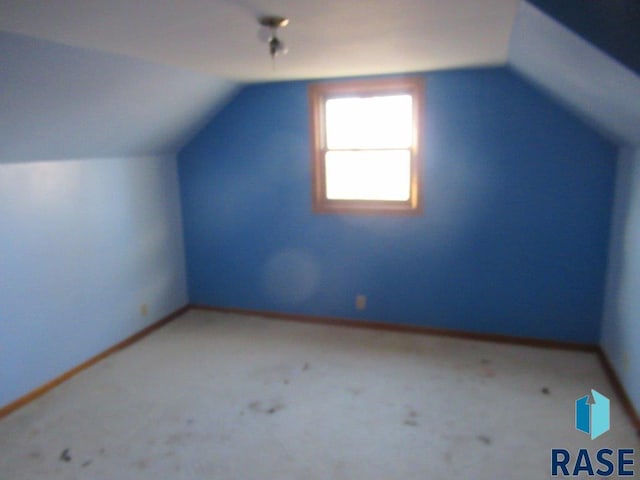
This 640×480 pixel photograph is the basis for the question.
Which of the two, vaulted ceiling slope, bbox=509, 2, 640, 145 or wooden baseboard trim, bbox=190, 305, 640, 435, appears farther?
wooden baseboard trim, bbox=190, 305, 640, 435

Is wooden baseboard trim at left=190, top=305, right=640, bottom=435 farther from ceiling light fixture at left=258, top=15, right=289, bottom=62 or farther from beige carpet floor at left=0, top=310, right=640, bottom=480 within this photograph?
ceiling light fixture at left=258, top=15, right=289, bottom=62

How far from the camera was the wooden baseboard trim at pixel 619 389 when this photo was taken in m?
2.65

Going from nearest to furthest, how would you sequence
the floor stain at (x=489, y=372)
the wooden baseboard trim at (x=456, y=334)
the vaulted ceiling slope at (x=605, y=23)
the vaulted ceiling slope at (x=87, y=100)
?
the vaulted ceiling slope at (x=605, y=23), the vaulted ceiling slope at (x=87, y=100), the wooden baseboard trim at (x=456, y=334), the floor stain at (x=489, y=372)

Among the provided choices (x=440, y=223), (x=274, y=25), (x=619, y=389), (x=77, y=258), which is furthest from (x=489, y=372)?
(x=77, y=258)

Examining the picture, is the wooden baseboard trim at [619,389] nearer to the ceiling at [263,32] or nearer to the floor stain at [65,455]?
the ceiling at [263,32]

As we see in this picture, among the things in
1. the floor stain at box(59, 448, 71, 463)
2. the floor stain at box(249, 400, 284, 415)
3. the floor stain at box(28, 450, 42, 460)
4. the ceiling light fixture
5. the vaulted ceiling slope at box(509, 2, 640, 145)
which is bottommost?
the floor stain at box(59, 448, 71, 463)

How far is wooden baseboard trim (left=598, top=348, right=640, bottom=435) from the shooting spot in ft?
8.70

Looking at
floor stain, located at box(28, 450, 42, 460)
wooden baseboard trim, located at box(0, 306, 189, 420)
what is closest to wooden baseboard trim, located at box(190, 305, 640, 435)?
wooden baseboard trim, located at box(0, 306, 189, 420)

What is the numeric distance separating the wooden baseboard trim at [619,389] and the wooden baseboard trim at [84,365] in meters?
3.58

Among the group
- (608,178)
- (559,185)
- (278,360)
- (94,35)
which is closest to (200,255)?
(278,360)

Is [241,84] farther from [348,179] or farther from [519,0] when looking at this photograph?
[519,0]

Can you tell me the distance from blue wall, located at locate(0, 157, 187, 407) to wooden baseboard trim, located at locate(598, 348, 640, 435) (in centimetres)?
362

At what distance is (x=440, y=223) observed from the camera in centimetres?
385

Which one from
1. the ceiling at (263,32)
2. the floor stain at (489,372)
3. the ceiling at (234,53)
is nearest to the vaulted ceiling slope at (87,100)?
the ceiling at (234,53)
